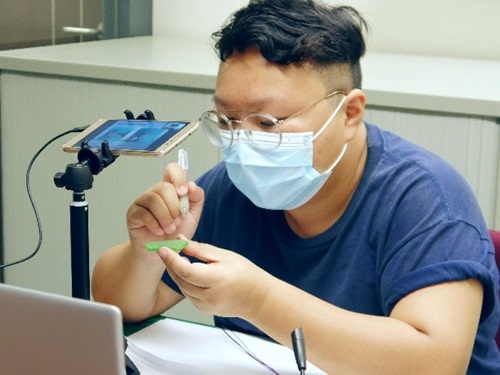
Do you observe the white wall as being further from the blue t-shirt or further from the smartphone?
the smartphone

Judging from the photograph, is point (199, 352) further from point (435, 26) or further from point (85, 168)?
point (435, 26)

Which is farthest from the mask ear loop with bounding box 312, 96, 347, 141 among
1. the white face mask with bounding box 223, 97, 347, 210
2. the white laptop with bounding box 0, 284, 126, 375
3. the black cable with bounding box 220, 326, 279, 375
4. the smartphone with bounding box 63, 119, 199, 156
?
the white laptop with bounding box 0, 284, 126, 375

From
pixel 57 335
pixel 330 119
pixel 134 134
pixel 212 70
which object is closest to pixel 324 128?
pixel 330 119

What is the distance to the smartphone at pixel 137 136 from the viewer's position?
3.85 ft

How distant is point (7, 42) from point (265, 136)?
163 centimetres

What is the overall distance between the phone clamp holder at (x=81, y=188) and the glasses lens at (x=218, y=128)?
0.23 meters

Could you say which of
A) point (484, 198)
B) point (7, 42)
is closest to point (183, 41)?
point (7, 42)

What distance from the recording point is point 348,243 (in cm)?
143

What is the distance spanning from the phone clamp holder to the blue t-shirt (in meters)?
0.38

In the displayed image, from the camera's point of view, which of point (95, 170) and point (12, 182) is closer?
point (95, 170)

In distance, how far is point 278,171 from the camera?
4.80ft

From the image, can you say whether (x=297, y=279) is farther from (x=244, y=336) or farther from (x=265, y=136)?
(x=265, y=136)

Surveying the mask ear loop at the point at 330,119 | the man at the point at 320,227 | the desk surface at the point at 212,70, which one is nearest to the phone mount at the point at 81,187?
the man at the point at 320,227

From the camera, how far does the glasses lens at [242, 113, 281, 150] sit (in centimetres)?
136
